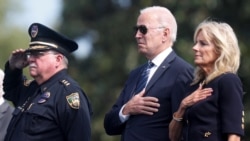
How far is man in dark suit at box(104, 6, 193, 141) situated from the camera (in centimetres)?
790

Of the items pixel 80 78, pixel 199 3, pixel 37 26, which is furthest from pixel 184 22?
pixel 37 26

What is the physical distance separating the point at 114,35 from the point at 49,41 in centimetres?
1321

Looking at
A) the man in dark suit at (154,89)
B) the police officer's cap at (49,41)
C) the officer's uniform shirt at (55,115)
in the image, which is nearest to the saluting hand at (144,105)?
the man in dark suit at (154,89)

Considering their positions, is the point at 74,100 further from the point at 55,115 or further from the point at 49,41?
the point at 49,41

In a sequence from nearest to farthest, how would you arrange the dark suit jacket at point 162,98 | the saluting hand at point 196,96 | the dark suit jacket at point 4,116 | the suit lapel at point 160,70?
1. the saluting hand at point 196,96
2. the dark suit jacket at point 162,98
3. the suit lapel at point 160,70
4. the dark suit jacket at point 4,116

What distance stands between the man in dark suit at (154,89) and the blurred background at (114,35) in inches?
335

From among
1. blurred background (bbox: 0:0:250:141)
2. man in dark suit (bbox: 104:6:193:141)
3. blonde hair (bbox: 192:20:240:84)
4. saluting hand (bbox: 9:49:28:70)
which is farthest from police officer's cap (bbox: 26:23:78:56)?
blurred background (bbox: 0:0:250:141)

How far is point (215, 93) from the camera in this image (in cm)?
727

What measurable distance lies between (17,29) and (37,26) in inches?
966

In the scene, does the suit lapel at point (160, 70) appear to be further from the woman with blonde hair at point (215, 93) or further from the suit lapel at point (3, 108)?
the suit lapel at point (3, 108)

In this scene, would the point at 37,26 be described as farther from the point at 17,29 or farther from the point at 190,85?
the point at 17,29

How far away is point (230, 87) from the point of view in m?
7.21

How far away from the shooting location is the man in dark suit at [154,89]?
25.9 ft

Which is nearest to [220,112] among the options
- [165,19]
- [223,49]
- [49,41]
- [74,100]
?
[223,49]
